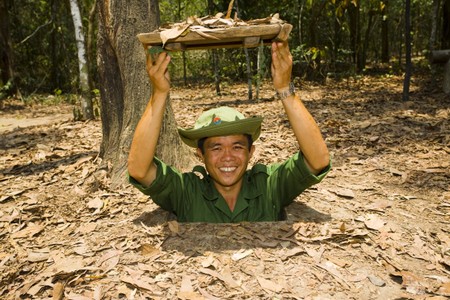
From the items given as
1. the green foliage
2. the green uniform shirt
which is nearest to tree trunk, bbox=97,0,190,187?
the green uniform shirt

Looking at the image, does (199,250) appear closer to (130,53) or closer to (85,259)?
(85,259)

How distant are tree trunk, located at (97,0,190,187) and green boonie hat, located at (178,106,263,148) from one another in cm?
125

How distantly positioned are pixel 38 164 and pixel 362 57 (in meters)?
18.2

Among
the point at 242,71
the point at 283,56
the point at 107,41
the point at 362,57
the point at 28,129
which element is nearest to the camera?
the point at 283,56

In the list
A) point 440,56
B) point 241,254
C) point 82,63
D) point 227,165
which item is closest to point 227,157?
point 227,165

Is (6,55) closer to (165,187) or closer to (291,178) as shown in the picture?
(165,187)

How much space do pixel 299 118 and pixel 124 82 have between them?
2.29 m

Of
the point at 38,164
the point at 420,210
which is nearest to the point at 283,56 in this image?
the point at 420,210

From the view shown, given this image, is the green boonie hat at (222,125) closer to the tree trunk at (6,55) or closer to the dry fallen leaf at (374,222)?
the dry fallen leaf at (374,222)

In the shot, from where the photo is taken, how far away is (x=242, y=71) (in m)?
17.5

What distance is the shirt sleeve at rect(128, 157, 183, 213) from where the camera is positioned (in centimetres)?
293

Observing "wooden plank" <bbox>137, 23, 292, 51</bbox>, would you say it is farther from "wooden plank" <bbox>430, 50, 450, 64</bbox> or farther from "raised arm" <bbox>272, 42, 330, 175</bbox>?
"wooden plank" <bbox>430, 50, 450, 64</bbox>

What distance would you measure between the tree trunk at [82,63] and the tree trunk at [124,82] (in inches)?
176

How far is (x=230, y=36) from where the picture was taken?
257 cm
